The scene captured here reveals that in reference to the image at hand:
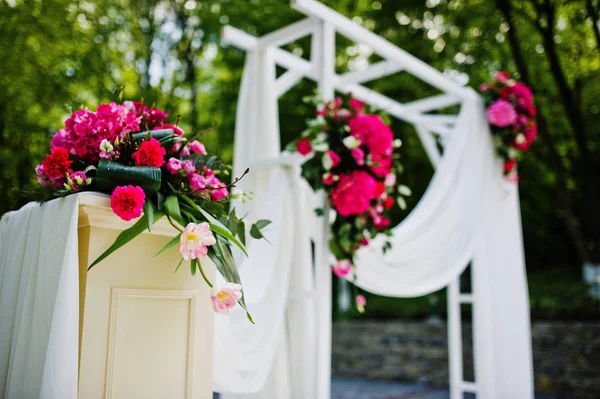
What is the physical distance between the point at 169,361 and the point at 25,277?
486 mm

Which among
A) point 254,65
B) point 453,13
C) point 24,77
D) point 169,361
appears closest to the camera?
point 169,361

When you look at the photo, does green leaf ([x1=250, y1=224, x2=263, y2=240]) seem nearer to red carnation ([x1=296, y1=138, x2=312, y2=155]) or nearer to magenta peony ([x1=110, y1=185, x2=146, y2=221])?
magenta peony ([x1=110, y1=185, x2=146, y2=221])

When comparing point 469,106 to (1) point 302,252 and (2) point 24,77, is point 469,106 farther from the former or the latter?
(2) point 24,77

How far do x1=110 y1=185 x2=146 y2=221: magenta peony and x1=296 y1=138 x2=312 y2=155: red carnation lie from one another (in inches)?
58.7

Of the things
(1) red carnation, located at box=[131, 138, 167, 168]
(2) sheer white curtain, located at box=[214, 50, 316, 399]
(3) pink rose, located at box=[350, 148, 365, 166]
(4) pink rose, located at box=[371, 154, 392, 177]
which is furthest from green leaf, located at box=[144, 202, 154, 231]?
(4) pink rose, located at box=[371, 154, 392, 177]

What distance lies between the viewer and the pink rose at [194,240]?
1.46m

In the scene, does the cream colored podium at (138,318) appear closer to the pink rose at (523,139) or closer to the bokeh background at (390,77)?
the pink rose at (523,139)

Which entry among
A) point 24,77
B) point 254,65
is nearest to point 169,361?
point 254,65

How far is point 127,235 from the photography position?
4.78 feet

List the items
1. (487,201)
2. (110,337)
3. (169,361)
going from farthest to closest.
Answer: (487,201)
(169,361)
(110,337)

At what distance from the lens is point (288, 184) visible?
2891 millimetres

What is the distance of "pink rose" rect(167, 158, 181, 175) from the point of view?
164 cm

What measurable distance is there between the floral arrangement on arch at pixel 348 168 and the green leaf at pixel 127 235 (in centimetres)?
141

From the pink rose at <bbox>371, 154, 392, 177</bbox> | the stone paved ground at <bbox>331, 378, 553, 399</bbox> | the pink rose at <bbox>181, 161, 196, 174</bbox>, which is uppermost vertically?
the pink rose at <bbox>371, 154, 392, 177</bbox>
